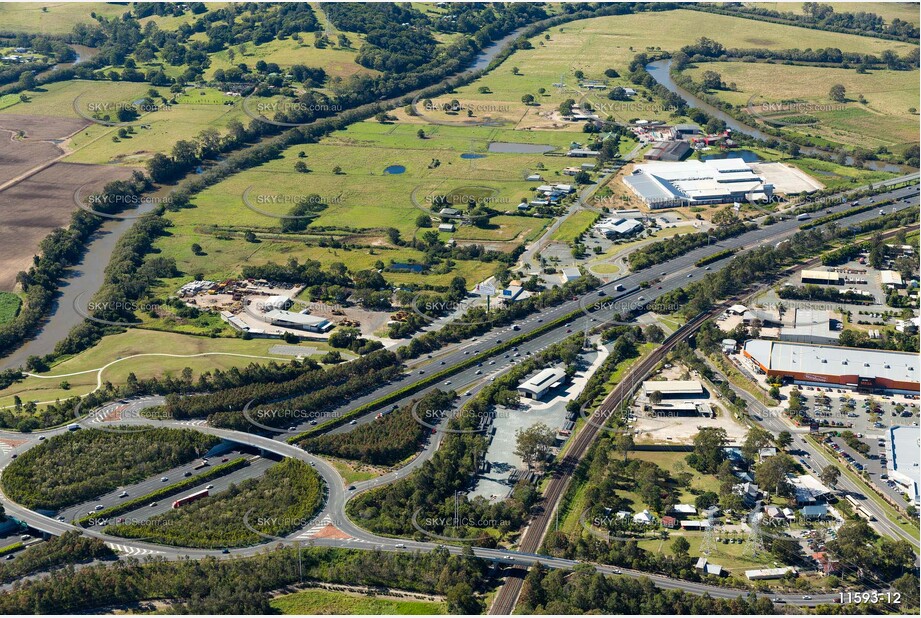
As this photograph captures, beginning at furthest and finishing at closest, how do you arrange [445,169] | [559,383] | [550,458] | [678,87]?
[678,87]
[445,169]
[559,383]
[550,458]

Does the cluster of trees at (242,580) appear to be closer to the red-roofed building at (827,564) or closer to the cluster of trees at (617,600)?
the cluster of trees at (617,600)

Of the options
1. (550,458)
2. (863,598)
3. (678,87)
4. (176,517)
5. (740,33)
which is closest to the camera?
(863,598)

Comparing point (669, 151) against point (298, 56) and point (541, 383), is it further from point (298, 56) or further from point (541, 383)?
point (298, 56)

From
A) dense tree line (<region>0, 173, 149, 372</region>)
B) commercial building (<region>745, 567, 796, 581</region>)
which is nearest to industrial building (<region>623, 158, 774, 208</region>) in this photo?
commercial building (<region>745, 567, 796, 581</region>)

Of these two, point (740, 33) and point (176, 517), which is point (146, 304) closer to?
point (176, 517)

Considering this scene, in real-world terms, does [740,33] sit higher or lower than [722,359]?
higher

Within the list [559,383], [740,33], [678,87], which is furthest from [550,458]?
[740,33]

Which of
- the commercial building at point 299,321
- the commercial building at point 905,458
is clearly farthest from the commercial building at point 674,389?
the commercial building at point 299,321
